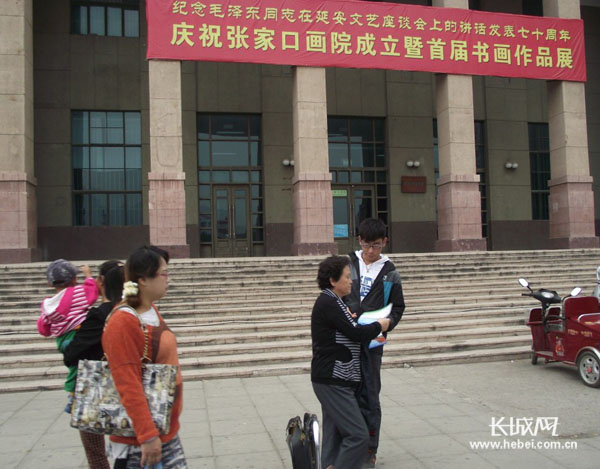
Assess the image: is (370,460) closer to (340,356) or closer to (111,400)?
(340,356)

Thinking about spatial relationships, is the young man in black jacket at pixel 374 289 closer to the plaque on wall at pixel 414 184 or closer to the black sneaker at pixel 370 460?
the black sneaker at pixel 370 460

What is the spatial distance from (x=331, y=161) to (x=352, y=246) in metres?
3.39

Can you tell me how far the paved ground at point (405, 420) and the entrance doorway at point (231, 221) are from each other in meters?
12.2

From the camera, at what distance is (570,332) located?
7043mm

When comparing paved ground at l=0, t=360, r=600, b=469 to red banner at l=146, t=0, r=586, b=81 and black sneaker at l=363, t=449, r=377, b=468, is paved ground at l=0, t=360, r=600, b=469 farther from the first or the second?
red banner at l=146, t=0, r=586, b=81

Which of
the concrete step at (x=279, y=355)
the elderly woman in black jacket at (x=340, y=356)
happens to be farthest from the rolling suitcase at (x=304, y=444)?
the concrete step at (x=279, y=355)

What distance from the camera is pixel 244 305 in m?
10.8

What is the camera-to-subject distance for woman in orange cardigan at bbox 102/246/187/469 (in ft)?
7.98

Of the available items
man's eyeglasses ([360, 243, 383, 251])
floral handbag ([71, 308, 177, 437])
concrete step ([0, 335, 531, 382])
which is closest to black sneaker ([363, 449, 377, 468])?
man's eyeglasses ([360, 243, 383, 251])

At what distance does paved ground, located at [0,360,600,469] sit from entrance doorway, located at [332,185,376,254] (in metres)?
12.6

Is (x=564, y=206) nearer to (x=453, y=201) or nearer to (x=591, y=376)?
(x=453, y=201)

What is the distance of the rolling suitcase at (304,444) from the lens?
3410 millimetres

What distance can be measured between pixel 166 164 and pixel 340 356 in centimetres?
1308

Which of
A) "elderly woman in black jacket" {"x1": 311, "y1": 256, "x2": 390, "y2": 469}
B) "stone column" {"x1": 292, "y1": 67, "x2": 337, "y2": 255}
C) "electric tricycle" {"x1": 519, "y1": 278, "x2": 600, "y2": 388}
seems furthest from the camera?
"stone column" {"x1": 292, "y1": 67, "x2": 337, "y2": 255}
